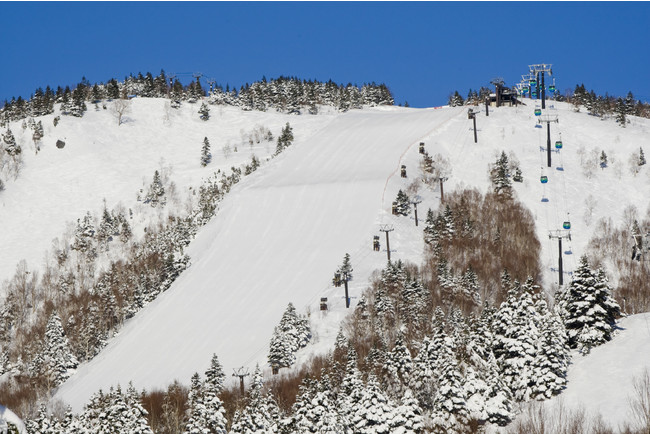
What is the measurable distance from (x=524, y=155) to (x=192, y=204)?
50.4 metres

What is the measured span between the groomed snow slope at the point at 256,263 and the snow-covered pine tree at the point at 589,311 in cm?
3392

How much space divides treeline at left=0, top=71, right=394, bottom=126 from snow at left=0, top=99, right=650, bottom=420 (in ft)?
18.1

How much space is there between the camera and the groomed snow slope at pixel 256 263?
81.0m

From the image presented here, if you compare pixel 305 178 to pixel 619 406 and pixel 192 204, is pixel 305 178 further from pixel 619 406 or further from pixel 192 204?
pixel 619 406

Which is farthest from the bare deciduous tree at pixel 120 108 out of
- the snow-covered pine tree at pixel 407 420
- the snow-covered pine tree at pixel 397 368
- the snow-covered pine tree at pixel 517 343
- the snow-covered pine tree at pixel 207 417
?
the snow-covered pine tree at pixel 407 420

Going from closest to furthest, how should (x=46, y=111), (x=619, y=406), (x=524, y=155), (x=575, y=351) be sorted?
(x=619, y=406)
(x=575, y=351)
(x=524, y=155)
(x=46, y=111)

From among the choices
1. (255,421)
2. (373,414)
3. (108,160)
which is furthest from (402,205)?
(108,160)

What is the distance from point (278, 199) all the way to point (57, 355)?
3669 centimetres

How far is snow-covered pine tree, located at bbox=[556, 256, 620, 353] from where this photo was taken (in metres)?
50.0

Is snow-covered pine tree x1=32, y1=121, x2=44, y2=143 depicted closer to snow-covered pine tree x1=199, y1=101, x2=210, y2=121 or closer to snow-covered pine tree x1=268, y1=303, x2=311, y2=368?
snow-covered pine tree x1=199, y1=101, x2=210, y2=121

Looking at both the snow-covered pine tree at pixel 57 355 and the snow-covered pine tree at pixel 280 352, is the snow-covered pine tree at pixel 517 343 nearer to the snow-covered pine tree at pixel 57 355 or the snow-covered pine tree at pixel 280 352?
the snow-covered pine tree at pixel 280 352

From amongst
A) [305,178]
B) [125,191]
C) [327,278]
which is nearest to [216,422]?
[327,278]

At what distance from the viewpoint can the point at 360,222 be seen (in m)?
100

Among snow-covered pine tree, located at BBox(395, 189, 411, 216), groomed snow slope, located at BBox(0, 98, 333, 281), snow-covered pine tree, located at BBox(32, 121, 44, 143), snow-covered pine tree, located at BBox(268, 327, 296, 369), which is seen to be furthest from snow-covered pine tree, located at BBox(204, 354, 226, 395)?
snow-covered pine tree, located at BBox(32, 121, 44, 143)
